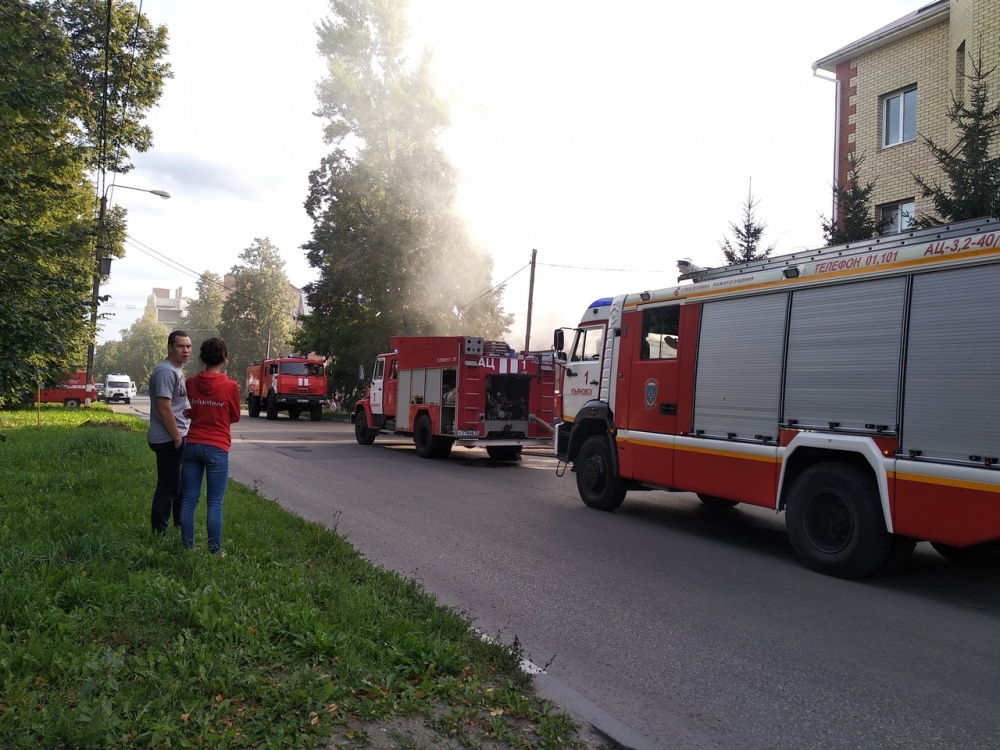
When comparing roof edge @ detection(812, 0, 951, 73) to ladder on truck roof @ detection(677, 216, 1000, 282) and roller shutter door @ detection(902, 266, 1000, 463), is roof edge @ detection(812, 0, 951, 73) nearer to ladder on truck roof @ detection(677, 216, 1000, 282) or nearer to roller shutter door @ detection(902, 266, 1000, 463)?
ladder on truck roof @ detection(677, 216, 1000, 282)

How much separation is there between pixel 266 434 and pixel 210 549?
17038mm

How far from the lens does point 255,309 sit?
63.5m

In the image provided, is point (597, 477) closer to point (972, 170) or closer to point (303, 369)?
point (972, 170)

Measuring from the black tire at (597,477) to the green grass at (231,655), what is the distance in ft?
14.2

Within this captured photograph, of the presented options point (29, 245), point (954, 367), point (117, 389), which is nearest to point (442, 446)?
point (29, 245)

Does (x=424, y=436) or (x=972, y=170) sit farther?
(x=424, y=436)

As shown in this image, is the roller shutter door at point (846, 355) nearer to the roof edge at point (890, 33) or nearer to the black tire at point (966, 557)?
the black tire at point (966, 557)

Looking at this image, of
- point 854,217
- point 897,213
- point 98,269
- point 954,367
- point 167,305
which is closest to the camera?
point 954,367

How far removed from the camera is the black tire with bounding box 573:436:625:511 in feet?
30.5

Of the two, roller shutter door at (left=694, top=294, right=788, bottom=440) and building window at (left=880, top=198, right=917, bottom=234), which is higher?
building window at (left=880, top=198, right=917, bottom=234)

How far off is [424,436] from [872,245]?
37.4 ft

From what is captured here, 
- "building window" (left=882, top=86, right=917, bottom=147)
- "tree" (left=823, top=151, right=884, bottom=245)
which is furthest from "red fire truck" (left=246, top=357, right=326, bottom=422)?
"building window" (left=882, top=86, right=917, bottom=147)

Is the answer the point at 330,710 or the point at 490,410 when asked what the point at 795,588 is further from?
the point at 490,410

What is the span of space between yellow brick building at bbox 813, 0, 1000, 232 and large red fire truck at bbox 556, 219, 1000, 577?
28.2ft
